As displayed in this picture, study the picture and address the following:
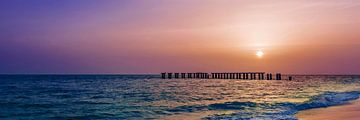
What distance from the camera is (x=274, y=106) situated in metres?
24.9

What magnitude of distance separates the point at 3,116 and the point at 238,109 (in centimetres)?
1297

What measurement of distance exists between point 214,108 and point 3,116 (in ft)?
38.4

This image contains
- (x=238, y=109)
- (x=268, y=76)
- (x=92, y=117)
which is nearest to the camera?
(x=92, y=117)

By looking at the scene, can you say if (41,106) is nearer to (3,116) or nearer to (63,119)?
(3,116)

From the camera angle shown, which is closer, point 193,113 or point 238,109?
point 193,113

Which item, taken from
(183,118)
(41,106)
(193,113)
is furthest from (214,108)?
(41,106)

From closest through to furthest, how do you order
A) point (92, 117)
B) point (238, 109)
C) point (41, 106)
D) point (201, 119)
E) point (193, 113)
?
1. point (201, 119)
2. point (92, 117)
3. point (193, 113)
4. point (238, 109)
5. point (41, 106)

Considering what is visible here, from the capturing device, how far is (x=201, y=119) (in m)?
18.8

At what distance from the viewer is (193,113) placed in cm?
2141

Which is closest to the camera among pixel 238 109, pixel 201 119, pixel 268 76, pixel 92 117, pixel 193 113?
pixel 201 119

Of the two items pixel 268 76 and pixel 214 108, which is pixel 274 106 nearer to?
pixel 214 108

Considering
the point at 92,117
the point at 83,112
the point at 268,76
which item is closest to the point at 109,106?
the point at 83,112

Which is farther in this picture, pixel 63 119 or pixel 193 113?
pixel 193 113

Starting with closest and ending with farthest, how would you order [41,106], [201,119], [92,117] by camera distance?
[201,119] < [92,117] < [41,106]
